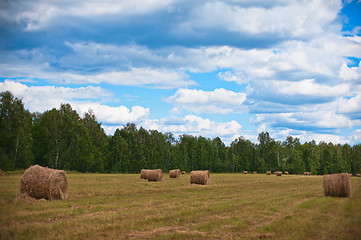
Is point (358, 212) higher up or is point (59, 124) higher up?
point (59, 124)

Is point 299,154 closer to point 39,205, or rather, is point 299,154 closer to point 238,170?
point 238,170

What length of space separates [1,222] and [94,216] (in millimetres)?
3605

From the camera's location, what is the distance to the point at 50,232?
1042cm

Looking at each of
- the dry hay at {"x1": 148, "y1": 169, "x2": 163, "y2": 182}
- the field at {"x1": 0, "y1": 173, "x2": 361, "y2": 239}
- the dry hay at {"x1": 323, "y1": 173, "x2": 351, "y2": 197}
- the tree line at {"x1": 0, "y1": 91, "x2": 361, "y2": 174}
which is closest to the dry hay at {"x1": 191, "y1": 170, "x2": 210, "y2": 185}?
the dry hay at {"x1": 148, "y1": 169, "x2": 163, "y2": 182}

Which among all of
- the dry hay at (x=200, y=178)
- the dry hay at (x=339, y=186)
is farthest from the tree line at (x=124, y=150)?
the dry hay at (x=339, y=186)

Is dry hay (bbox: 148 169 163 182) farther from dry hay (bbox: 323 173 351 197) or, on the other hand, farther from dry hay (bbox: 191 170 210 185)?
dry hay (bbox: 323 173 351 197)

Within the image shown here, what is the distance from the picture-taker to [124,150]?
291 feet

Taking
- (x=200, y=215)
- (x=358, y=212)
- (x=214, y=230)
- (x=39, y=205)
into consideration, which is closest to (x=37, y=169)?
(x=39, y=205)

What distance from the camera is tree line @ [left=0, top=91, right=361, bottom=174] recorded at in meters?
56.3

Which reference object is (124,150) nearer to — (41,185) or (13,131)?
(13,131)

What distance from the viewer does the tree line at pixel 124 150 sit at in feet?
185

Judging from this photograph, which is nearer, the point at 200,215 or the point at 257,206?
the point at 200,215

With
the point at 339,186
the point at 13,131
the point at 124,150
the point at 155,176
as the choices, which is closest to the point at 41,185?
the point at 155,176

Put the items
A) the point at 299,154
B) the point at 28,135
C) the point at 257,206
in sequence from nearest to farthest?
the point at 257,206 < the point at 28,135 < the point at 299,154
